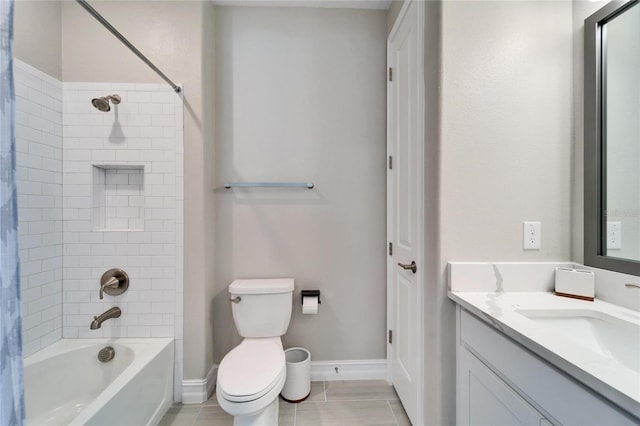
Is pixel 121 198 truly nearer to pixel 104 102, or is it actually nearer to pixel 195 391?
pixel 104 102

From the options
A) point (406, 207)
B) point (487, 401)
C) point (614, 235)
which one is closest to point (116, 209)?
point (406, 207)

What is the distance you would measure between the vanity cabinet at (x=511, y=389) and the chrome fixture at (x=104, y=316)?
5.96 feet

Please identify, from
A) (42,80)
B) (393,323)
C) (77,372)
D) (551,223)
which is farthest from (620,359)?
(42,80)

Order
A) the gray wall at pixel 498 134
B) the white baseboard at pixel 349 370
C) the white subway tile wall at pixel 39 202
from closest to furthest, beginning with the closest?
the gray wall at pixel 498 134 < the white subway tile wall at pixel 39 202 < the white baseboard at pixel 349 370

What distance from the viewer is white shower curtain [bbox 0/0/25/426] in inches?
21.7

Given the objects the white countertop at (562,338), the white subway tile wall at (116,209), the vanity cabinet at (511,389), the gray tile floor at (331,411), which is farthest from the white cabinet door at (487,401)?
the white subway tile wall at (116,209)

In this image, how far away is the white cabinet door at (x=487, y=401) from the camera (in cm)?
75

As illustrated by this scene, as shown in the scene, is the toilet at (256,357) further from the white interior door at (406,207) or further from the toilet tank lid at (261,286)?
the white interior door at (406,207)

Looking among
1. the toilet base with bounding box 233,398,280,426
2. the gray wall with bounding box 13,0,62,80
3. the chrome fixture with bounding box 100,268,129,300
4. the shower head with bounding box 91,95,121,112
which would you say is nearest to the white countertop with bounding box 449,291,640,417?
the toilet base with bounding box 233,398,280,426

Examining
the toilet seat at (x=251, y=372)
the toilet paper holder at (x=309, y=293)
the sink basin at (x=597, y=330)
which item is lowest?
the toilet seat at (x=251, y=372)

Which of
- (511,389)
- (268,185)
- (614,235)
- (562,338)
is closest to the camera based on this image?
(562,338)

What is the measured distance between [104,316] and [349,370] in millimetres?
1543

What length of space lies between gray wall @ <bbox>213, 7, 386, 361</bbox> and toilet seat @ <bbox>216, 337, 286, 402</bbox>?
387 millimetres

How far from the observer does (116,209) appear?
1655 mm
